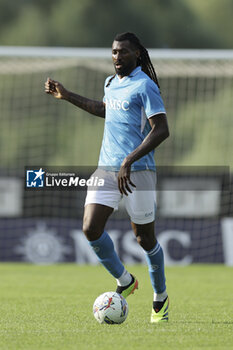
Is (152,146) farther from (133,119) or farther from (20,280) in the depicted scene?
(20,280)

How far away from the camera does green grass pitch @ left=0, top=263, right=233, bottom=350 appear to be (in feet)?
18.6

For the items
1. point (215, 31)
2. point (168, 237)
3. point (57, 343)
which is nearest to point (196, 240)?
point (168, 237)

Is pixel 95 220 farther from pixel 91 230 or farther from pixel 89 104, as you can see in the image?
pixel 89 104

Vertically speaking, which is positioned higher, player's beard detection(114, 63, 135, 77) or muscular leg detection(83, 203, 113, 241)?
player's beard detection(114, 63, 135, 77)

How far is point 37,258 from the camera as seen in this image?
13875 millimetres

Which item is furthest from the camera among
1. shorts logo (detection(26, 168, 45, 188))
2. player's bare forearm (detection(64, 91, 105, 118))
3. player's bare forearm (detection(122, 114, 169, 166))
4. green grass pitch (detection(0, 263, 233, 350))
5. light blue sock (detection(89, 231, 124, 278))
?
shorts logo (detection(26, 168, 45, 188))

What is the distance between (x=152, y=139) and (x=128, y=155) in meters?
0.21

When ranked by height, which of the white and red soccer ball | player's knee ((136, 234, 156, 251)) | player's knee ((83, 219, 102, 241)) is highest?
player's knee ((83, 219, 102, 241))

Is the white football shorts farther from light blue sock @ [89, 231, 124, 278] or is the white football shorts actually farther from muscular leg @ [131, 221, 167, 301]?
light blue sock @ [89, 231, 124, 278]

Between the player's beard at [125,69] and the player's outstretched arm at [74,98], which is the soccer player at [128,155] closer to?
the player's beard at [125,69]

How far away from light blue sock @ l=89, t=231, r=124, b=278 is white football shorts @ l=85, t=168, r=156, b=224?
0.25 m

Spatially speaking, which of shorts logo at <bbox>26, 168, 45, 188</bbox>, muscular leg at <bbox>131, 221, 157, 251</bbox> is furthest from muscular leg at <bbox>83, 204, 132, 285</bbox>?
shorts logo at <bbox>26, 168, 45, 188</bbox>

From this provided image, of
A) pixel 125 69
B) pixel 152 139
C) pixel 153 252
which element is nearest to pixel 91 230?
pixel 153 252

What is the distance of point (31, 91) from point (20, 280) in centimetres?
1648
